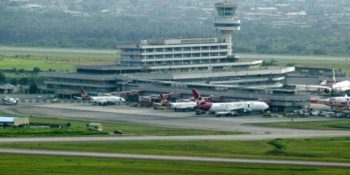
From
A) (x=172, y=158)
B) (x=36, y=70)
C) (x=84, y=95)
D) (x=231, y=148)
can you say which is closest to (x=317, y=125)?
(x=231, y=148)

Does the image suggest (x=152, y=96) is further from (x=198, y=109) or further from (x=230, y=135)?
(x=230, y=135)

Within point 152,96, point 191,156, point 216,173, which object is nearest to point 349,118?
point 152,96

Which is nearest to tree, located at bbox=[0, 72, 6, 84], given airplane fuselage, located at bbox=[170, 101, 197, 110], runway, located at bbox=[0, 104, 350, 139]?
runway, located at bbox=[0, 104, 350, 139]

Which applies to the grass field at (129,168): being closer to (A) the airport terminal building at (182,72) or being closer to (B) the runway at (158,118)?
(B) the runway at (158,118)

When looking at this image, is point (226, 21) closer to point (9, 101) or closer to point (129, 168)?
point (9, 101)

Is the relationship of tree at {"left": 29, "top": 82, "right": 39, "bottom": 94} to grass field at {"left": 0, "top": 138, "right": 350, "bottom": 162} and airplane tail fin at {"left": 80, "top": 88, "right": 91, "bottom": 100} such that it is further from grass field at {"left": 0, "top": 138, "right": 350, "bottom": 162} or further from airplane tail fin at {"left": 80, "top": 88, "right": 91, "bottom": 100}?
grass field at {"left": 0, "top": 138, "right": 350, "bottom": 162}

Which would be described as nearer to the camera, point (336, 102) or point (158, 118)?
point (158, 118)
